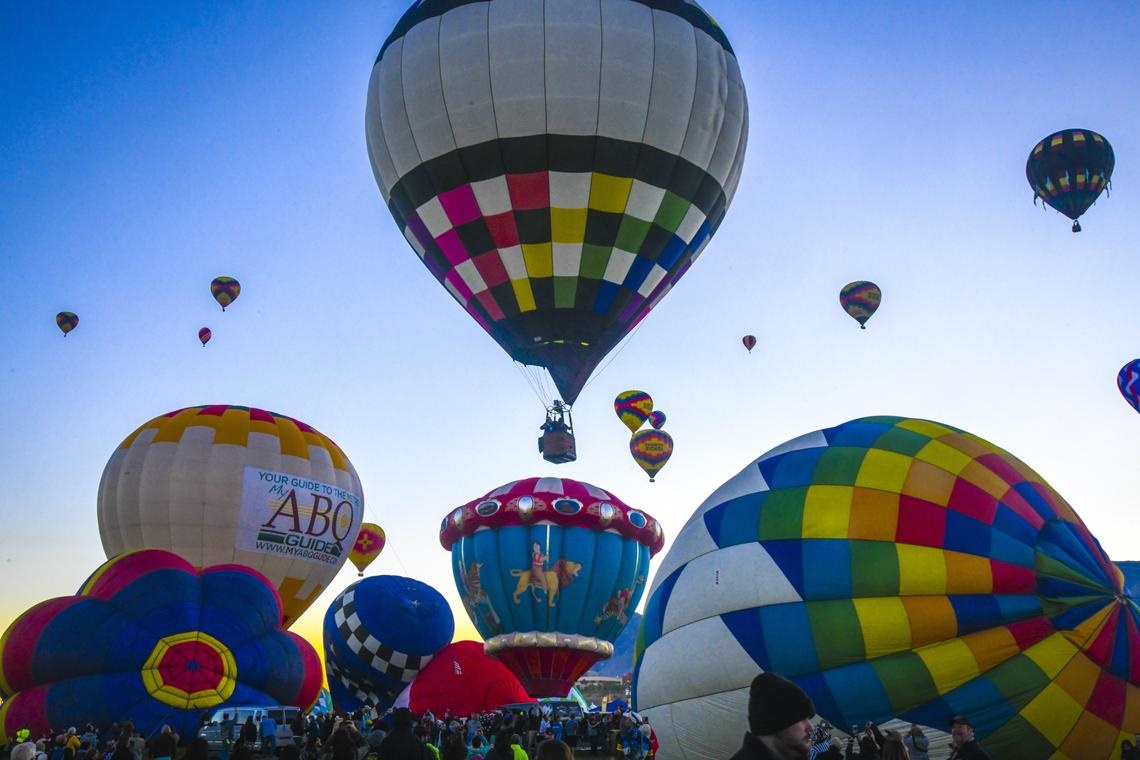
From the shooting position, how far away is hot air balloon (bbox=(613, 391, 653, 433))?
2048cm

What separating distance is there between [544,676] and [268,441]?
6352mm

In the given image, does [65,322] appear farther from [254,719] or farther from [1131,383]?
[1131,383]

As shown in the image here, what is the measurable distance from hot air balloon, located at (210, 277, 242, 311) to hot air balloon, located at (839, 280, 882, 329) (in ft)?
39.1

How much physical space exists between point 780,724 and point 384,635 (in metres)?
15.7

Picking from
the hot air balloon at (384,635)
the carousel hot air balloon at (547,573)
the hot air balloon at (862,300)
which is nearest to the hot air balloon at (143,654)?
the hot air balloon at (384,635)

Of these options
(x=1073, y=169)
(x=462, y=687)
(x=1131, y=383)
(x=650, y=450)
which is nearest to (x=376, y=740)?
(x=462, y=687)

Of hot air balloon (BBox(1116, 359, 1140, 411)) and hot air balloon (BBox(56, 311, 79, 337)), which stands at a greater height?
hot air balloon (BBox(56, 311, 79, 337))

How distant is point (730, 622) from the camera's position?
6.74 m

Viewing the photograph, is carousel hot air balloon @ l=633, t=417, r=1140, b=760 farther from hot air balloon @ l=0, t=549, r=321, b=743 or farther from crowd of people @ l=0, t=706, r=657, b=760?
hot air balloon @ l=0, t=549, r=321, b=743

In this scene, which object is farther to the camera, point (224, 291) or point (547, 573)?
point (224, 291)

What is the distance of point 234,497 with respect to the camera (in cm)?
1451

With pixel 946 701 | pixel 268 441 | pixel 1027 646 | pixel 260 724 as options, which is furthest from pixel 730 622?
pixel 268 441

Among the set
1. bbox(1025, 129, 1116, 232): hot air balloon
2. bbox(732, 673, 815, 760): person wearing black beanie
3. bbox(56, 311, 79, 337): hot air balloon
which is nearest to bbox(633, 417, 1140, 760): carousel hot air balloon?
bbox(732, 673, 815, 760): person wearing black beanie

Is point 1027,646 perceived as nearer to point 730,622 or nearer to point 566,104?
point 730,622
